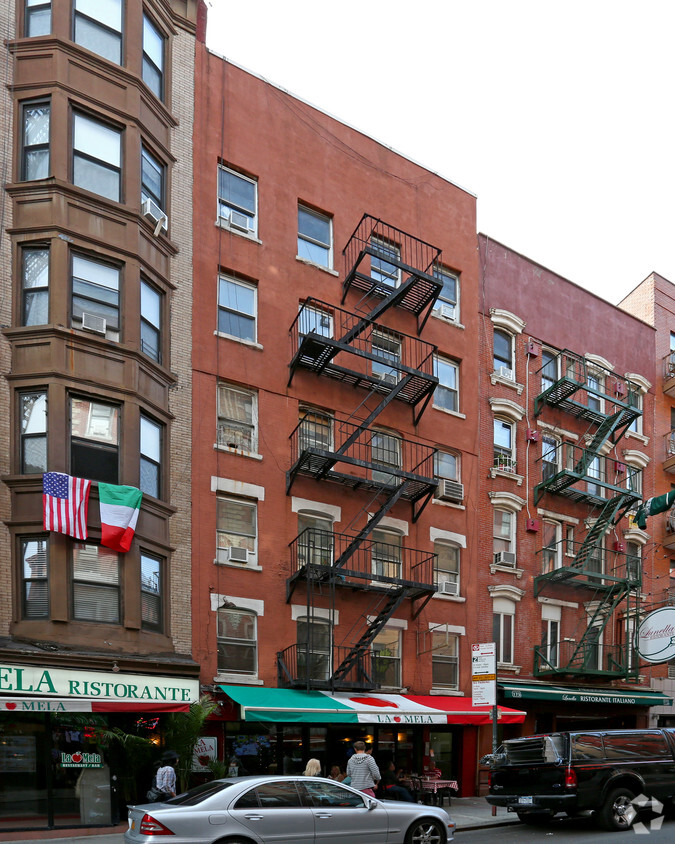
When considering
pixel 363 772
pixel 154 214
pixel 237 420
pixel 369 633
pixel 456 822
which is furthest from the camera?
pixel 369 633

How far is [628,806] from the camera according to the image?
17125 millimetres

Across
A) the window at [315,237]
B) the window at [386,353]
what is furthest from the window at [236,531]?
the window at [315,237]

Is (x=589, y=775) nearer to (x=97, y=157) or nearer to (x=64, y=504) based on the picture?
(x=64, y=504)

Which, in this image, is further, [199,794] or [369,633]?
[369,633]

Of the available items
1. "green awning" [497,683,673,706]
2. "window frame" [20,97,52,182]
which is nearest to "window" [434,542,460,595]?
"green awning" [497,683,673,706]

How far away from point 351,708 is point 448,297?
13.3 metres

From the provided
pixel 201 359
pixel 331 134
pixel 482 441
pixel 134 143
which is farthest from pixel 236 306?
pixel 482 441

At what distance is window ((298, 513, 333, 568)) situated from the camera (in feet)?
76.6

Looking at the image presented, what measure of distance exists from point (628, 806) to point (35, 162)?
55.4ft

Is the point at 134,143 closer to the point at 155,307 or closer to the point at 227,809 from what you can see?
the point at 155,307

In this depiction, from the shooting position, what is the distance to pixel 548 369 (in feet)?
106

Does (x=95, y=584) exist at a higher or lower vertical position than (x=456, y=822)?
higher

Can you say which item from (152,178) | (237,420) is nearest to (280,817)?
(237,420)

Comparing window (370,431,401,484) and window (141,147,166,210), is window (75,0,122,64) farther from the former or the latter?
window (370,431,401,484)
